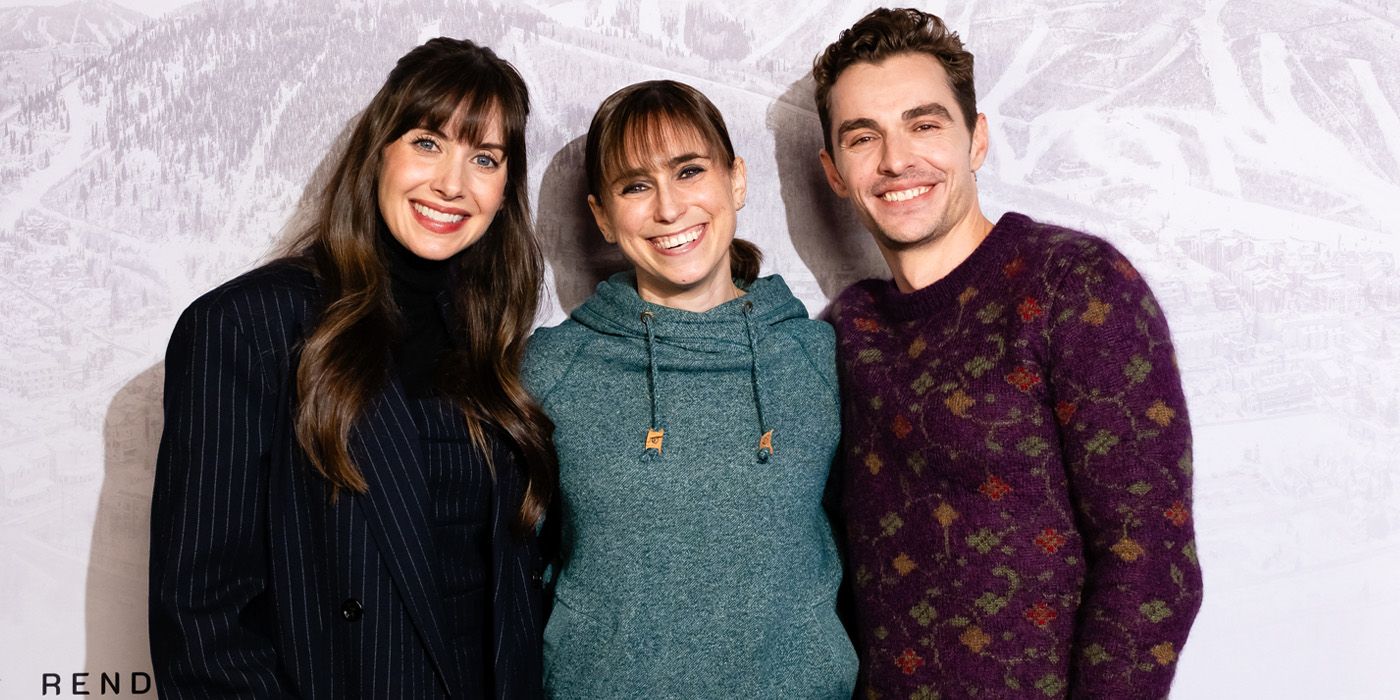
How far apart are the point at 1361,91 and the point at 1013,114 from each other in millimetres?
687

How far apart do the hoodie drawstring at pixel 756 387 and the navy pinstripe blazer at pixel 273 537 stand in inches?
21.1

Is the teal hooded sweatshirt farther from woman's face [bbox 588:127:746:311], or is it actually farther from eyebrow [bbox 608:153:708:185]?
eyebrow [bbox 608:153:708:185]

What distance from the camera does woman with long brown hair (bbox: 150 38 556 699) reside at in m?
1.38

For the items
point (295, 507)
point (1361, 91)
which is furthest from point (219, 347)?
point (1361, 91)

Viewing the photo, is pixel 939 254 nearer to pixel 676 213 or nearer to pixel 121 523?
pixel 676 213

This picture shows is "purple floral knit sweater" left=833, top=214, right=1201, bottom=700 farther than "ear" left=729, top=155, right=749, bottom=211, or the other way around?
"ear" left=729, top=155, right=749, bottom=211

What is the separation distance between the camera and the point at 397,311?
1621mm

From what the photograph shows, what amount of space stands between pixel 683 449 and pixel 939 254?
541 millimetres

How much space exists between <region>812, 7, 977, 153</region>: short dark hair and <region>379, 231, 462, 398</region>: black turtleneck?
0.76m

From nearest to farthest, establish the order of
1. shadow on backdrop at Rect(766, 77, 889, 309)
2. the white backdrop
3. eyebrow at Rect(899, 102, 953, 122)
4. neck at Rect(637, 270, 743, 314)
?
eyebrow at Rect(899, 102, 953, 122)
neck at Rect(637, 270, 743, 314)
the white backdrop
shadow on backdrop at Rect(766, 77, 889, 309)

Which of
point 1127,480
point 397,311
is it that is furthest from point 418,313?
point 1127,480

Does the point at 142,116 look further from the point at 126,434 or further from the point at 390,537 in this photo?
the point at 390,537

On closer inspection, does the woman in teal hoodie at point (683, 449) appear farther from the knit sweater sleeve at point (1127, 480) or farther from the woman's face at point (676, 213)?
the knit sweater sleeve at point (1127, 480)

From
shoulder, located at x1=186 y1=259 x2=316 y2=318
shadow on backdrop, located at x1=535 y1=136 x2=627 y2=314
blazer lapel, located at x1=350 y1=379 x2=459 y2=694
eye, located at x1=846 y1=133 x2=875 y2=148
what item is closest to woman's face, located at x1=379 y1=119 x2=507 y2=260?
shoulder, located at x1=186 y1=259 x2=316 y2=318
